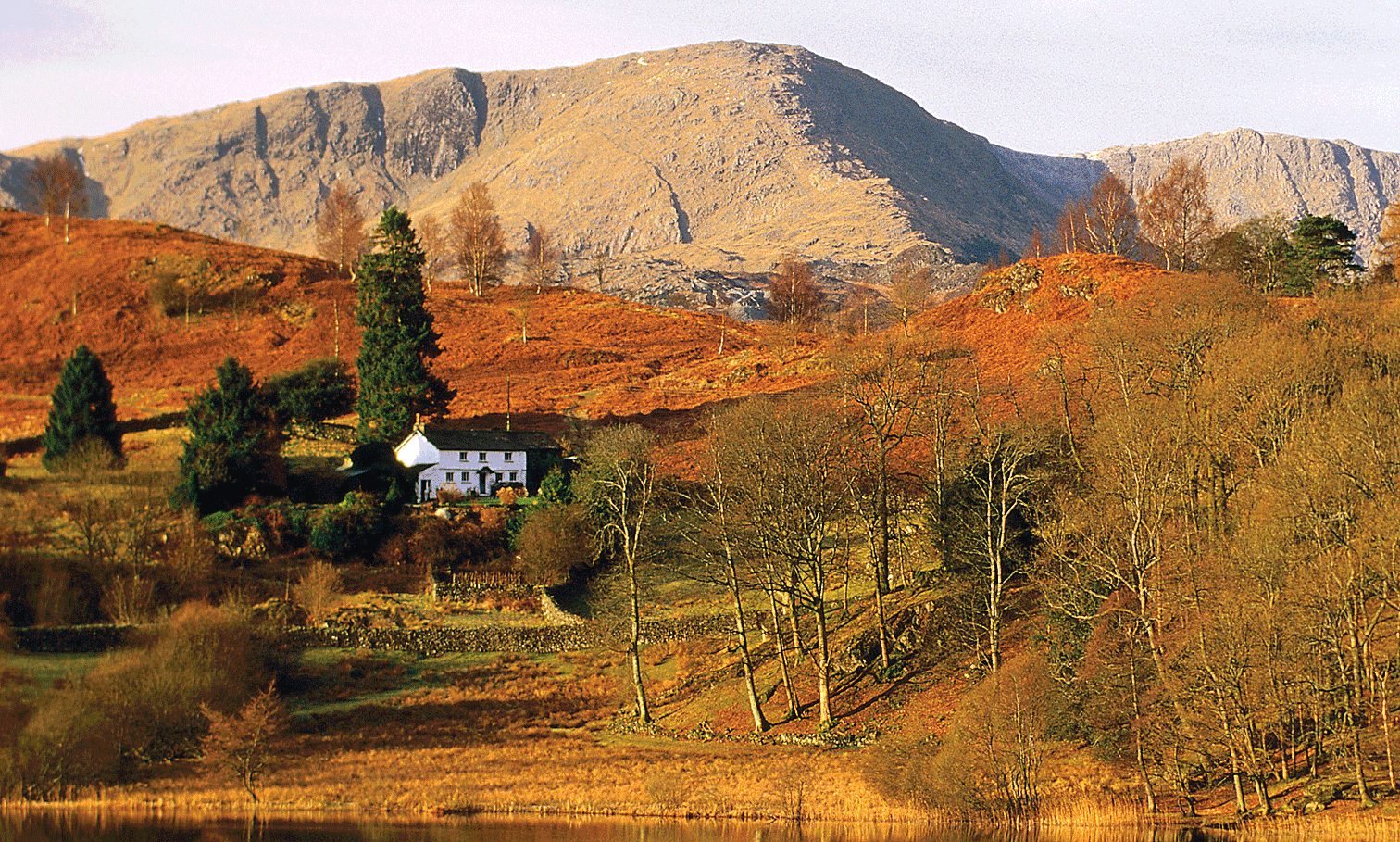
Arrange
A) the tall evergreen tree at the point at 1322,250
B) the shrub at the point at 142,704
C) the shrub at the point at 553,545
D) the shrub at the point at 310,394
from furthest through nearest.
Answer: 1. the tall evergreen tree at the point at 1322,250
2. the shrub at the point at 310,394
3. the shrub at the point at 553,545
4. the shrub at the point at 142,704

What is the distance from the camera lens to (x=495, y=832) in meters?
35.6

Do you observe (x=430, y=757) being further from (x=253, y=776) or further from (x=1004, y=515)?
(x=1004, y=515)

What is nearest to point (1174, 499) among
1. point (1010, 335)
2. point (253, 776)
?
point (253, 776)

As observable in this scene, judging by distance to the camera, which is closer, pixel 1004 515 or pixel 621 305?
pixel 1004 515

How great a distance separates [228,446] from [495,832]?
3946cm

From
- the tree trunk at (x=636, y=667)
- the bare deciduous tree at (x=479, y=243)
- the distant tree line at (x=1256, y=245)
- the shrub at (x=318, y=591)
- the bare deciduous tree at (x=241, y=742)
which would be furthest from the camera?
the bare deciduous tree at (x=479, y=243)

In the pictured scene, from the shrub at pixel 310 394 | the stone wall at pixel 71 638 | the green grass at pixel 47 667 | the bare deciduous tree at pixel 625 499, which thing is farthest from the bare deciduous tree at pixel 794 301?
the green grass at pixel 47 667

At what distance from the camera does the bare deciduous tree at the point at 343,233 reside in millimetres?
141512

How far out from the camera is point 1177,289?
215 ft

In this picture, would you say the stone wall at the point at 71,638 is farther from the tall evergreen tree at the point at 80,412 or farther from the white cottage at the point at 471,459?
the white cottage at the point at 471,459

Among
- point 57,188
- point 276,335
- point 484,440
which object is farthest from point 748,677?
point 57,188

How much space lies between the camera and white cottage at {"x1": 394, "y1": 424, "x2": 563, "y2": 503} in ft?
240

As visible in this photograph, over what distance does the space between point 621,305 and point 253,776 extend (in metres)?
99.5

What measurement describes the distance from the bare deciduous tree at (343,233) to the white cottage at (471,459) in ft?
207
